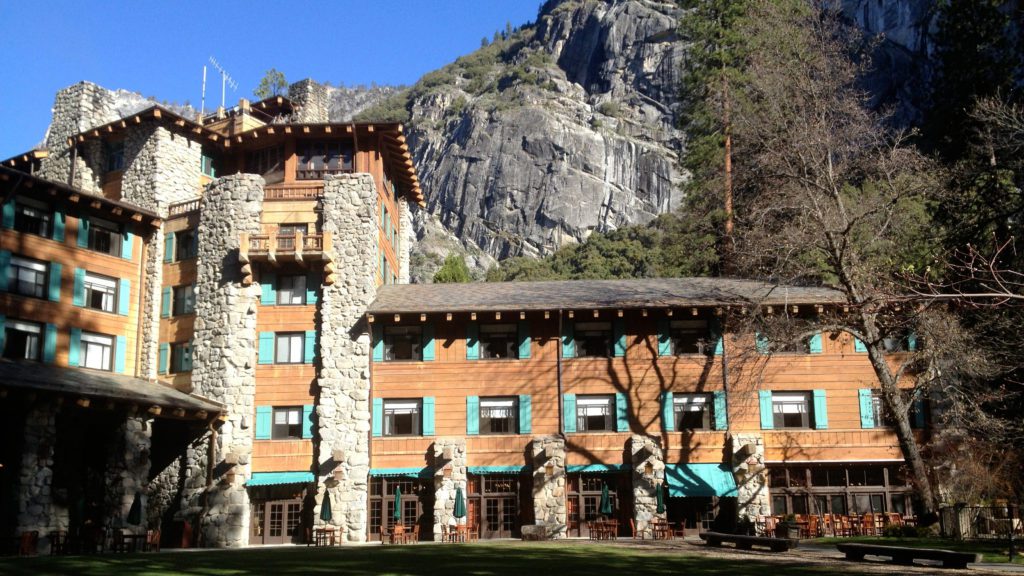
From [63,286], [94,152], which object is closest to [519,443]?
[63,286]

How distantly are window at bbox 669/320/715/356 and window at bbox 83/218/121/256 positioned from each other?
76.1ft

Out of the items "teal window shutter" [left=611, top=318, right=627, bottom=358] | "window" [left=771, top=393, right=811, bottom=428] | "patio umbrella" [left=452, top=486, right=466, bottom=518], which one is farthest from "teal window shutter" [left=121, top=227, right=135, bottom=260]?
"window" [left=771, top=393, right=811, bottom=428]

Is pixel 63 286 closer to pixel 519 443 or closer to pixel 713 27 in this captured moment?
pixel 519 443

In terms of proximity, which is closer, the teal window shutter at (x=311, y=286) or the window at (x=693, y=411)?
the window at (x=693, y=411)

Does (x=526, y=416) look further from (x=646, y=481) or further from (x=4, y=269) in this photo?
(x=4, y=269)

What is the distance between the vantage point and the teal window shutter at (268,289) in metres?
37.7

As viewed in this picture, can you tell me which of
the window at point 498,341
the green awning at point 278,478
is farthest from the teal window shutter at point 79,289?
the window at point 498,341

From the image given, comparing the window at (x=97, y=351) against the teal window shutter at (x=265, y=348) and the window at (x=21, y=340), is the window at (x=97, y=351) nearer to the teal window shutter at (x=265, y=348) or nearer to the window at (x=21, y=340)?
the window at (x=21, y=340)

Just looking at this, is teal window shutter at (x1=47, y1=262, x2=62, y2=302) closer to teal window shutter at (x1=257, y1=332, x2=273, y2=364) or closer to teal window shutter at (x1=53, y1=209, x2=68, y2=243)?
teal window shutter at (x1=53, y1=209, x2=68, y2=243)

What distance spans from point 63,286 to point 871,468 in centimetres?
3220

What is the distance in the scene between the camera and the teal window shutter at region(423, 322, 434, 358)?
36812 millimetres

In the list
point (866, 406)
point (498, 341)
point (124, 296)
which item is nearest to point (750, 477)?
point (866, 406)

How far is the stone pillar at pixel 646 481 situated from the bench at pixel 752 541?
8.02 metres

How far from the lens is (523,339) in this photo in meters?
36.9
